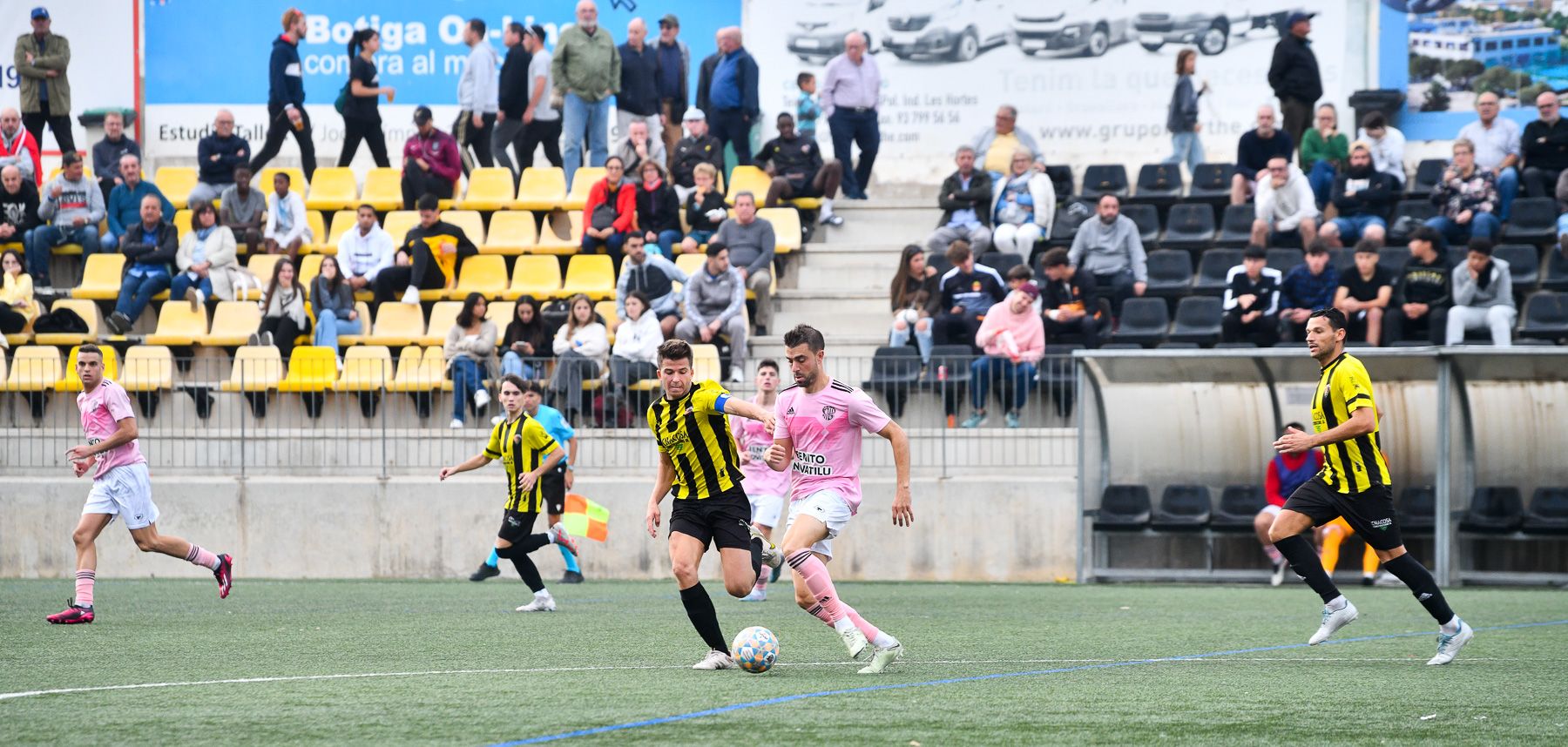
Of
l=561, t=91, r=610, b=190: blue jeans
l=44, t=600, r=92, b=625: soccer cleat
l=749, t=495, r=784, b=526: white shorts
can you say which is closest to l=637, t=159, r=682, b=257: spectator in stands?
l=561, t=91, r=610, b=190: blue jeans

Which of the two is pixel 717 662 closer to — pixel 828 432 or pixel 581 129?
pixel 828 432

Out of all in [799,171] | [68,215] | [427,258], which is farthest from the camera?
[68,215]

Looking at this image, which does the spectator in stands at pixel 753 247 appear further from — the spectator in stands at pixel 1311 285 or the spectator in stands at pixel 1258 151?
the spectator in stands at pixel 1311 285

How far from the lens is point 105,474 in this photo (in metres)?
12.3

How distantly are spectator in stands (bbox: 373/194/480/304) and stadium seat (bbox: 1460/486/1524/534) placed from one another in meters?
11.2

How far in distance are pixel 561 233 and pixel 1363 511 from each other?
45.1 ft

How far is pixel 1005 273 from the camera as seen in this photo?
63.7 ft

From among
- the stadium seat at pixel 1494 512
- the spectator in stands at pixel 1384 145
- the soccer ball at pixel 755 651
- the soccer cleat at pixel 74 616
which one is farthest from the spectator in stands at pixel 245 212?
the soccer ball at pixel 755 651

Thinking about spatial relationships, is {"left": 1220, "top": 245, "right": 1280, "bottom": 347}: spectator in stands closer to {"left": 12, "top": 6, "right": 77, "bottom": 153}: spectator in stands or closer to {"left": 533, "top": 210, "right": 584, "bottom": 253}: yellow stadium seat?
{"left": 533, "top": 210, "right": 584, "bottom": 253}: yellow stadium seat

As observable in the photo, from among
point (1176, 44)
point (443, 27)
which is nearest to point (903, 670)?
point (1176, 44)

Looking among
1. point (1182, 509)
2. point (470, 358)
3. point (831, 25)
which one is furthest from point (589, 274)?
point (1182, 509)

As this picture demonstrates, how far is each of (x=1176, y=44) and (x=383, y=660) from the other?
1555cm

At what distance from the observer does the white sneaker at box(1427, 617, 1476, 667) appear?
9.12m

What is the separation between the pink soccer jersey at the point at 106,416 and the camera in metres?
12.1
